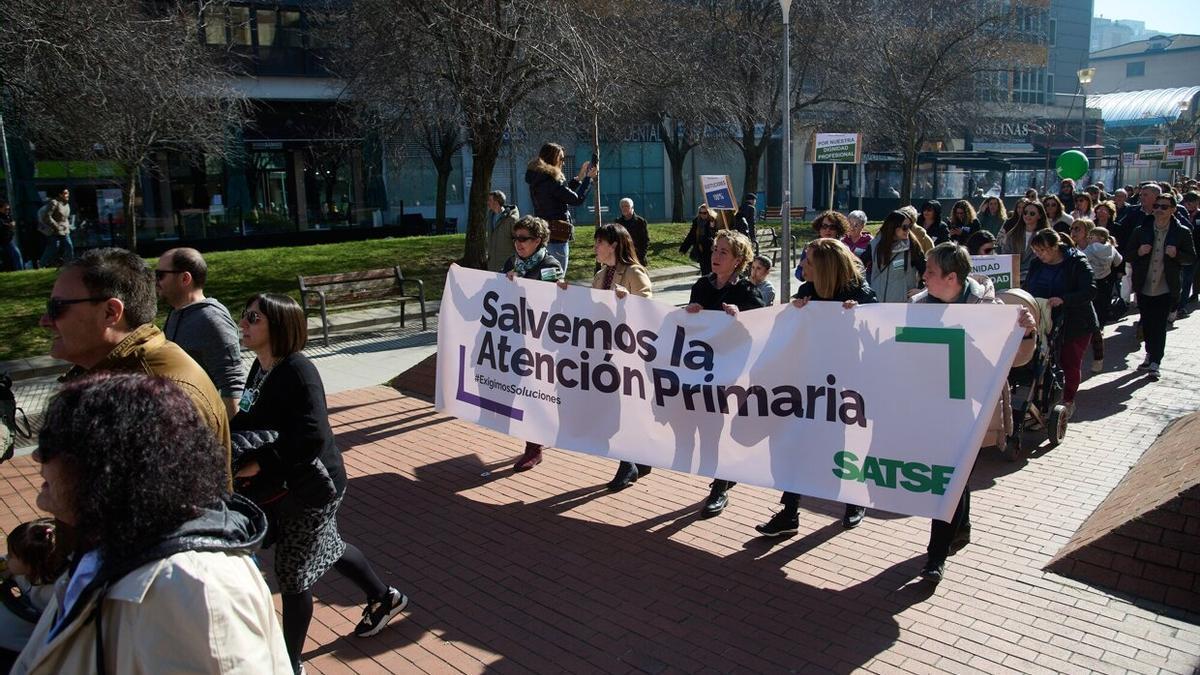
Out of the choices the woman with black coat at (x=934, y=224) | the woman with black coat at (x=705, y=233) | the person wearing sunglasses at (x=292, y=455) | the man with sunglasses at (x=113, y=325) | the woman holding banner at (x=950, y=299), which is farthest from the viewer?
the woman with black coat at (x=705, y=233)

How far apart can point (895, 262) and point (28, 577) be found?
23.3 feet

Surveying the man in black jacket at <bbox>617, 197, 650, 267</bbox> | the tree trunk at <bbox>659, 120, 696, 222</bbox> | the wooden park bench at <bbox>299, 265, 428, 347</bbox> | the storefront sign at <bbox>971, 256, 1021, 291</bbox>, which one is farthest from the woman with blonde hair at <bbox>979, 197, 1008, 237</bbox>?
the tree trunk at <bbox>659, 120, 696, 222</bbox>

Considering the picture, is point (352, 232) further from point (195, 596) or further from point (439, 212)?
point (195, 596)

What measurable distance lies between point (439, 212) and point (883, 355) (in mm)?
26844

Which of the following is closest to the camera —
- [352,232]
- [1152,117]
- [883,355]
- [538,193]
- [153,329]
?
[153,329]

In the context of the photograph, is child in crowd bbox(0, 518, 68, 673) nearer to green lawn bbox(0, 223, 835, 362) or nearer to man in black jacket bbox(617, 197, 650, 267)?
green lawn bbox(0, 223, 835, 362)

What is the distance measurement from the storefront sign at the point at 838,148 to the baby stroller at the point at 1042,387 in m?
9.60

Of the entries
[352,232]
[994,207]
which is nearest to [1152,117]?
[352,232]

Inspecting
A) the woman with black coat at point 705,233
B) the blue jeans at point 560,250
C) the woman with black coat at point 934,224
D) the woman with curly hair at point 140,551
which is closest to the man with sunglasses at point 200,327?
the woman with curly hair at point 140,551

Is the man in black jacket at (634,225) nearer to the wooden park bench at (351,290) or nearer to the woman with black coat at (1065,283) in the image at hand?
the wooden park bench at (351,290)

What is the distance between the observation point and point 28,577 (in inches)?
150

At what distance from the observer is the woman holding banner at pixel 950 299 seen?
5.09m

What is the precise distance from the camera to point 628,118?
29422 mm

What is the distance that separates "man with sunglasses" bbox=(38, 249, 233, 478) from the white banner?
3201 mm
